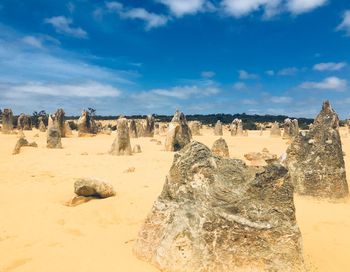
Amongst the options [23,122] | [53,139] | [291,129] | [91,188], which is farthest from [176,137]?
[23,122]

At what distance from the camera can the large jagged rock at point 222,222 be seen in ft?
14.7

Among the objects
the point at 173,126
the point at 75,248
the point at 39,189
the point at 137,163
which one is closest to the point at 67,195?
the point at 39,189

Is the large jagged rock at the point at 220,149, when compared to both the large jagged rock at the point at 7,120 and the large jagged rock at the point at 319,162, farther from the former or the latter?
the large jagged rock at the point at 7,120

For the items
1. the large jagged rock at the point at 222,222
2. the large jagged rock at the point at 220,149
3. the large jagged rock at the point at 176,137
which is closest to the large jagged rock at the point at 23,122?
the large jagged rock at the point at 176,137

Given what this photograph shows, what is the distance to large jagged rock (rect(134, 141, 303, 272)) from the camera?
14.7 ft

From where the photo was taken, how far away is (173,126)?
821 inches

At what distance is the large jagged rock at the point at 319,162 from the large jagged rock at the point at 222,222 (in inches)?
173

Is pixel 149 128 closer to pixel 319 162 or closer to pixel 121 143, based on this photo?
pixel 121 143

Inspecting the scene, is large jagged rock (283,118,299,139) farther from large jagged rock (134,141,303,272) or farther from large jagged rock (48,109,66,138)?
large jagged rock (134,141,303,272)

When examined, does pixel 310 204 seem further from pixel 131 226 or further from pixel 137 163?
pixel 137 163

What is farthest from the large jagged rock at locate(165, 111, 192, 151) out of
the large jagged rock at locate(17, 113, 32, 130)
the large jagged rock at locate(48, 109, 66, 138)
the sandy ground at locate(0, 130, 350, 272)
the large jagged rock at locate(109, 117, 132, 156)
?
the large jagged rock at locate(17, 113, 32, 130)

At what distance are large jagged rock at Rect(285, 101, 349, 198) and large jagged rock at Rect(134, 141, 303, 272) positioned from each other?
4405mm

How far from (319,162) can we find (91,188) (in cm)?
501

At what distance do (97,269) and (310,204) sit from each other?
5.43m
